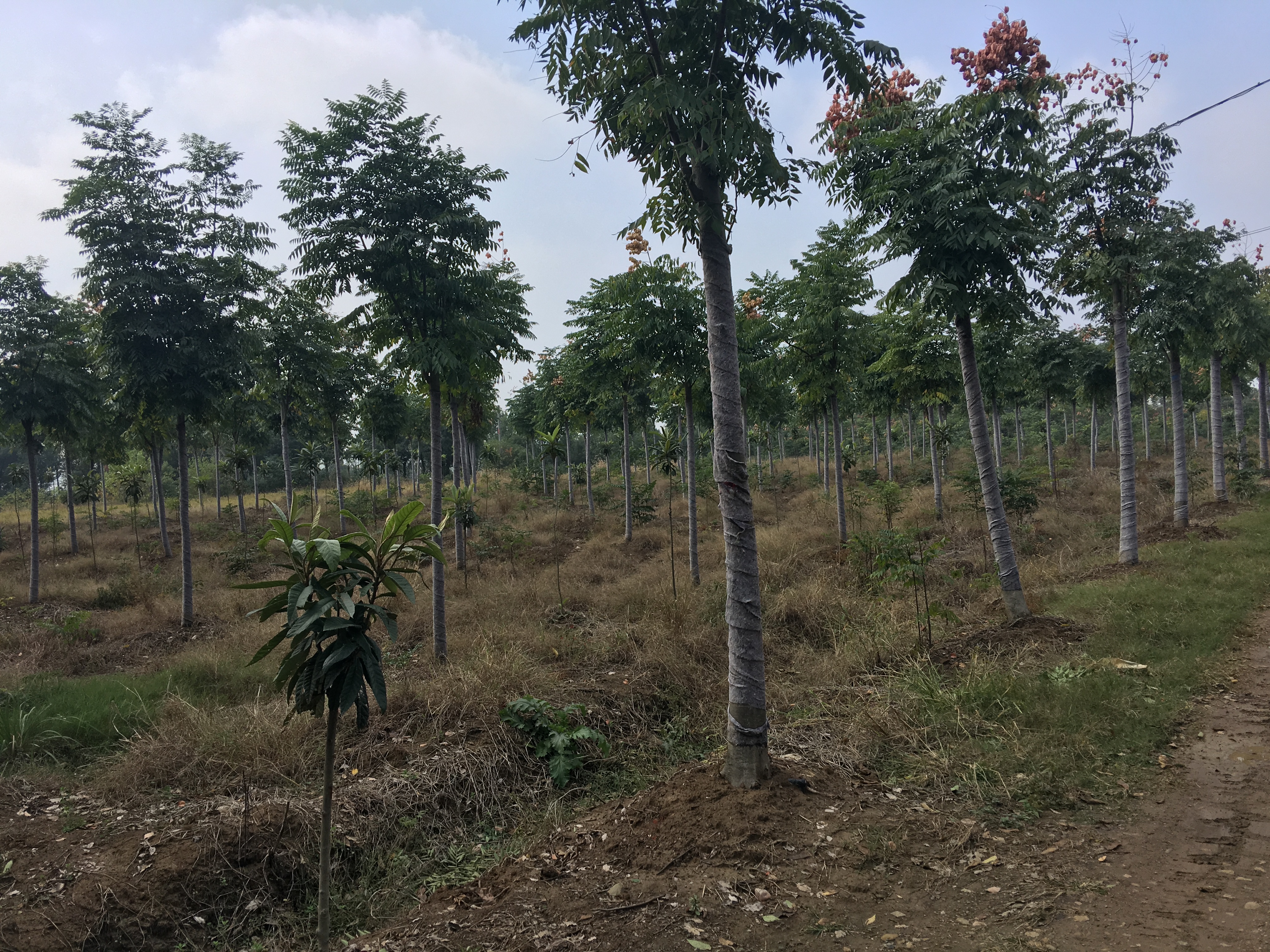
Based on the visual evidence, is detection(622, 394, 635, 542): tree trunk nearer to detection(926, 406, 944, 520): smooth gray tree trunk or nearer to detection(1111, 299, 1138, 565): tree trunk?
detection(926, 406, 944, 520): smooth gray tree trunk

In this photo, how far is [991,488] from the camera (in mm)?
8344

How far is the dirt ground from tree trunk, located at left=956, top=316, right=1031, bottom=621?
131 inches

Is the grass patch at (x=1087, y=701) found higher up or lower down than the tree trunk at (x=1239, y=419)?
lower down

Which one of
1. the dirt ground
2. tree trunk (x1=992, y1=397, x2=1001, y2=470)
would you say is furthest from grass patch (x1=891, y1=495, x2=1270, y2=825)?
tree trunk (x1=992, y1=397, x2=1001, y2=470)

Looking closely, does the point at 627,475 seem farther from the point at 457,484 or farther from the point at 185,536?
the point at 185,536

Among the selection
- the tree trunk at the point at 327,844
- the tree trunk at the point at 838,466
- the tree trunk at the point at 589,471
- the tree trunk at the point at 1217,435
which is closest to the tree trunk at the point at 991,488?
the tree trunk at the point at 838,466

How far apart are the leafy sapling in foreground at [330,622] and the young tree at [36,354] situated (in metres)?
12.6

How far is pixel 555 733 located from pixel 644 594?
16.4ft

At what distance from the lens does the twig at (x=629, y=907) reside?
144 inches

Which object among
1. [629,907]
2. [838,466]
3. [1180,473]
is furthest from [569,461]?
[629,907]

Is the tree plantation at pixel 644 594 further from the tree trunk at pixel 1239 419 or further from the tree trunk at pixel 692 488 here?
the tree trunk at pixel 1239 419

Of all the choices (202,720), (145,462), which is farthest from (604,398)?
(145,462)

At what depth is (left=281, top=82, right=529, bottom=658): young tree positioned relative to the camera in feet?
26.9

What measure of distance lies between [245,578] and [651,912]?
1574 cm
